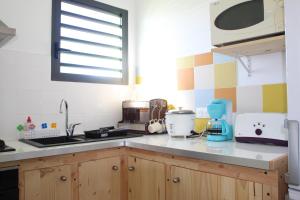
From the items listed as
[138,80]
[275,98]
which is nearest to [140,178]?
[275,98]

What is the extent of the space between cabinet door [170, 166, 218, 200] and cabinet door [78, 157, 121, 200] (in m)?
0.50

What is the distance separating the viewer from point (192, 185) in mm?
1470

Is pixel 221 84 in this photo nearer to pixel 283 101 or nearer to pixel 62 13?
pixel 283 101

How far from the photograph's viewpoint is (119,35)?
107 inches

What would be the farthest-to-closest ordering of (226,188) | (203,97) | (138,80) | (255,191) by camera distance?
(138,80), (203,97), (226,188), (255,191)

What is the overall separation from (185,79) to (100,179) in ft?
3.72

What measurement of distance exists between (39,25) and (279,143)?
202cm

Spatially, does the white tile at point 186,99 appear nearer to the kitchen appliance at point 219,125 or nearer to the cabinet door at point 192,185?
the kitchen appliance at point 219,125

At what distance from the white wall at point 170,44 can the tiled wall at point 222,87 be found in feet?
0.17

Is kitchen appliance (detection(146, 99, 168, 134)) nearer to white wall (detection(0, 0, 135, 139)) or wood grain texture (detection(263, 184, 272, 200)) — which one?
white wall (detection(0, 0, 135, 139))

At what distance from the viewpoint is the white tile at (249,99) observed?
184cm

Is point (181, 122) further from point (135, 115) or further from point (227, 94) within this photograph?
point (135, 115)

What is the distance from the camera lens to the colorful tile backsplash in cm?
178

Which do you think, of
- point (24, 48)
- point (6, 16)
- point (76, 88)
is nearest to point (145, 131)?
point (76, 88)
